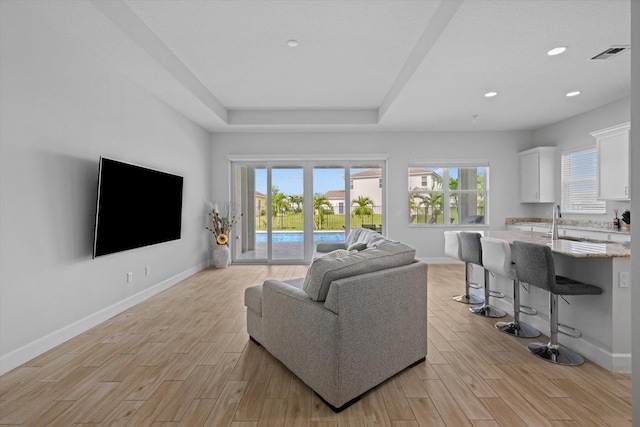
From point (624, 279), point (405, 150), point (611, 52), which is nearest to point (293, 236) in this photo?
point (405, 150)

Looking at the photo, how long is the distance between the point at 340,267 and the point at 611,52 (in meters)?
3.67

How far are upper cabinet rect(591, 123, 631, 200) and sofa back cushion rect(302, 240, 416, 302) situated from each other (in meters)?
4.37

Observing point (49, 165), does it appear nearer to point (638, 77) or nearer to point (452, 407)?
point (452, 407)

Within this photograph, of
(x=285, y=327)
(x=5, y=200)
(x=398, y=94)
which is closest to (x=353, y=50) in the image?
(x=398, y=94)

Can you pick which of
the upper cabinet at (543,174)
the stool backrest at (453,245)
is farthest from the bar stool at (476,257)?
the upper cabinet at (543,174)

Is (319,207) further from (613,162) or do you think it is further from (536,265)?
(613,162)

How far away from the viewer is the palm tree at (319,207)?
6.47 m

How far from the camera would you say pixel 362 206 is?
21.2 feet

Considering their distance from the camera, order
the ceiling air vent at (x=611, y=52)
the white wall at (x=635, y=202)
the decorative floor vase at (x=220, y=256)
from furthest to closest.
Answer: the decorative floor vase at (x=220, y=256), the ceiling air vent at (x=611, y=52), the white wall at (x=635, y=202)

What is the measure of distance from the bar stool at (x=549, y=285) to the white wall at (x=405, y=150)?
153 inches

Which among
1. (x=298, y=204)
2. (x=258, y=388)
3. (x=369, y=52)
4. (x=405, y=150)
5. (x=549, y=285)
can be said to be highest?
(x=369, y=52)

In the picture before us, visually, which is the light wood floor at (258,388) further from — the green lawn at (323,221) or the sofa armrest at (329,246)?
the green lawn at (323,221)

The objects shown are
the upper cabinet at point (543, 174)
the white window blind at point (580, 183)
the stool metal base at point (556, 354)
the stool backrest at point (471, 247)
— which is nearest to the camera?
the stool metal base at point (556, 354)

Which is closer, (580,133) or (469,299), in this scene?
(469,299)
